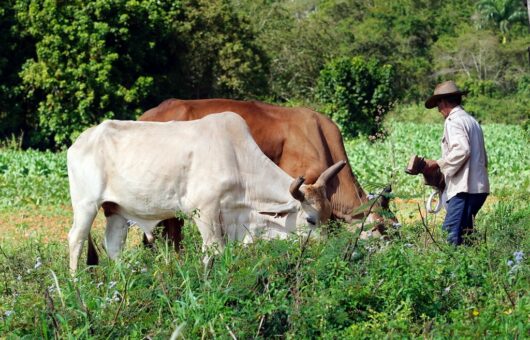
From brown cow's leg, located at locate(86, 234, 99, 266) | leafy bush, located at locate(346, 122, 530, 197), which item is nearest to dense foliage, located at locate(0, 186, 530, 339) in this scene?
brown cow's leg, located at locate(86, 234, 99, 266)

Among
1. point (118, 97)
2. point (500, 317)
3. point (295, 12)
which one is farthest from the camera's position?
point (295, 12)

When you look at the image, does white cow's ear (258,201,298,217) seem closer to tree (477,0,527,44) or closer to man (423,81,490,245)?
man (423,81,490,245)

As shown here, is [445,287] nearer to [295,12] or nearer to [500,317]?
[500,317]

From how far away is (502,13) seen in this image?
72.4 m

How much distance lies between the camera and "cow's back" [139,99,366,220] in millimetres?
10273

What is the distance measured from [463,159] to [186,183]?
2.36 meters

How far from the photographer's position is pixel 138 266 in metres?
7.21

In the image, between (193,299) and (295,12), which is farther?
(295,12)

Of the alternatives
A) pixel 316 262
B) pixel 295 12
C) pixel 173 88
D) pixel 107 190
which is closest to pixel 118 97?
pixel 173 88

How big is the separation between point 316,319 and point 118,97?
92.2ft

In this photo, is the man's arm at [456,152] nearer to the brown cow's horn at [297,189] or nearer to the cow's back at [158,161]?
the brown cow's horn at [297,189]

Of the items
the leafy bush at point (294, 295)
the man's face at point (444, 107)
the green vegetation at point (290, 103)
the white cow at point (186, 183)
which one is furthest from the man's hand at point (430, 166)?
the leafy bush at point (294, 295)

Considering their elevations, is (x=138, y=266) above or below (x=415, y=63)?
above

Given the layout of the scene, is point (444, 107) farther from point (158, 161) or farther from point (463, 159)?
point (158, 161)
